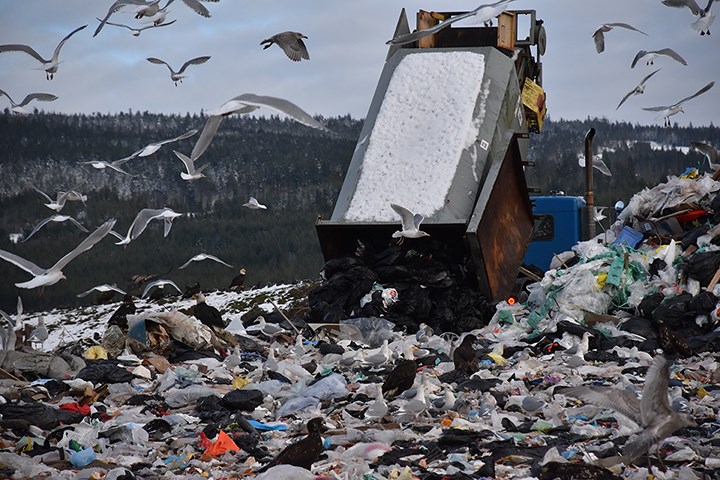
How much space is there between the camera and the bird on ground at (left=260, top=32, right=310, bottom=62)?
596 cm

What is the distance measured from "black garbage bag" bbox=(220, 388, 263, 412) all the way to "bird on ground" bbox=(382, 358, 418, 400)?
72cm

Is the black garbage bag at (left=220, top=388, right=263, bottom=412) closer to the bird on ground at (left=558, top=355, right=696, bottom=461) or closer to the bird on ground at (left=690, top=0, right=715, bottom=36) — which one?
the bird on ground at (left=558, top=355, right=696, bottom=461)

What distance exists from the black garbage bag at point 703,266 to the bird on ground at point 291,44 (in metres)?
3.40

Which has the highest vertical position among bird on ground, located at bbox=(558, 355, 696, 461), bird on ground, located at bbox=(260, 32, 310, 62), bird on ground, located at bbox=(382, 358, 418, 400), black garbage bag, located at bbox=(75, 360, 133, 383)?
bird on ground, located at bbox=(260, 32, 310, 62)

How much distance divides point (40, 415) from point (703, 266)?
4.90 meters

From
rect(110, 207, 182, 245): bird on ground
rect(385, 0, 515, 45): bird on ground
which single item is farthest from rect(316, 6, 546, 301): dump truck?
rect(385, 0, 515, 45): bird on ground

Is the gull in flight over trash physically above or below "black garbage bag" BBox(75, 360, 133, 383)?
above

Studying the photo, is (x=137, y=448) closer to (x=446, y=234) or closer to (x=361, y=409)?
(x=361, y=409)

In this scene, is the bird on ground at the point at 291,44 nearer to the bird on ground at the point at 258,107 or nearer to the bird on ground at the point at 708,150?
the bird on ground at the point at 258,107

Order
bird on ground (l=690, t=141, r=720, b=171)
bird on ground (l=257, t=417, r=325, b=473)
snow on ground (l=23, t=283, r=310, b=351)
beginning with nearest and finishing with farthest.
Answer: bird on ground (l=257, t=417, r=325, b=473), bird on ground (l=690, t=141, r=720, b=171), snow on ground (l=23, t=283, r=310, b=351)

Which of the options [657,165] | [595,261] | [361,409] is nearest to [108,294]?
[595,261]

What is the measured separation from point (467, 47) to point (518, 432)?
5.58 meters

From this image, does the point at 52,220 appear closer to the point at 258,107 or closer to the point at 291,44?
the point at 291,44

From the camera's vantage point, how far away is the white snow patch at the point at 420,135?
8000mm
